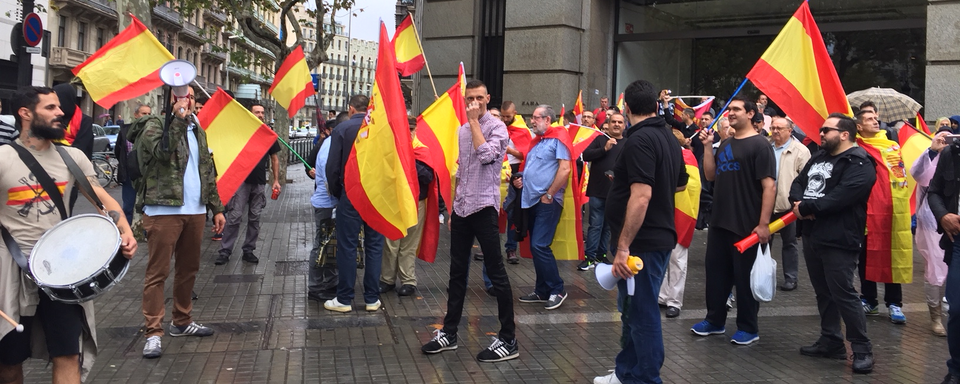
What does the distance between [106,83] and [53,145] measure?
12.0 feet

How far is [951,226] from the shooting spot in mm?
5633

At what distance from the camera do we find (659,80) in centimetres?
1731

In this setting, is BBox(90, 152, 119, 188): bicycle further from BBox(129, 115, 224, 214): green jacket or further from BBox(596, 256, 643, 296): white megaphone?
BBox(596, 256, 643, 296): white megaphone

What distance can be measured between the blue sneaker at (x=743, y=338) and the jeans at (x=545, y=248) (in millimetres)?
1888

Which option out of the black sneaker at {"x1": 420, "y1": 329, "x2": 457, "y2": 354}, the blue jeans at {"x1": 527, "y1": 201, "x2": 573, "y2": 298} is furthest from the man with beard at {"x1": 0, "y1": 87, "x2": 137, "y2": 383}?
the blue jeans at {"x1": 527, "y1": 201, "x2": 573, "y2": 298}

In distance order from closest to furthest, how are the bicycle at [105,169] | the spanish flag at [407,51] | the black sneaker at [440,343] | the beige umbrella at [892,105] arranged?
1. the black sneaker at [440,343]
2. the spanish flag at [407,51]
3. the beige umbrella at [892,105]
4. the bicycle at [105,169]

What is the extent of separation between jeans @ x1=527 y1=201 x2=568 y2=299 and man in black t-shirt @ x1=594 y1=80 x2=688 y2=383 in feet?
8.92

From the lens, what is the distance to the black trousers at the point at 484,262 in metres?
6.10

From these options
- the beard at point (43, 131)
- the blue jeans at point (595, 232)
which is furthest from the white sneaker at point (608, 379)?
the blue jeans at point (595, 232)

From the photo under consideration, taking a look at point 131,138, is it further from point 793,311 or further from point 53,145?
point 793,311

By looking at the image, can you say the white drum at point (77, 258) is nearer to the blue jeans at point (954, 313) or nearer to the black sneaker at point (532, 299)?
the black sneaker at point (532, 299)

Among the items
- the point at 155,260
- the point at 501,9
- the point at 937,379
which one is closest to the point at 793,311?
the point at 937,379

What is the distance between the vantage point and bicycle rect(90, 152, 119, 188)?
20331 millimetres

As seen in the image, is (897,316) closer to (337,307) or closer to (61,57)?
(337,307)
